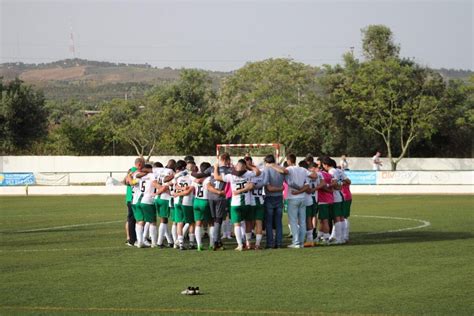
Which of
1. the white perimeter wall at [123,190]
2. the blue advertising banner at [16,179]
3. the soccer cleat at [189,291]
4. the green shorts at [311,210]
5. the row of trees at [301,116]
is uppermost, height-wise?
the row of trees at [301,116]

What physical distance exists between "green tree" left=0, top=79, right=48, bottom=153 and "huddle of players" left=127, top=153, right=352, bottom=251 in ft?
194

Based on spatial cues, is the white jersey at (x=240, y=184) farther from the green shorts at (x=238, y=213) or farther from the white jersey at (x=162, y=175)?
the white jersey at (x=162, y=175)

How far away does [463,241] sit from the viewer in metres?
21.7

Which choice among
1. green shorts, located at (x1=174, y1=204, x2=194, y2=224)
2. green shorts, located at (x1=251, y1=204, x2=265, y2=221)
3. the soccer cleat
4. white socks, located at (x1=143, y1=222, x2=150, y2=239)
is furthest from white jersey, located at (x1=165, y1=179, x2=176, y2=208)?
the soccer cleat

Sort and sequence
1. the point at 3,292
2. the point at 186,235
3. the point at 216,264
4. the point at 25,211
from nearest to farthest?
the point at 3,292 → the point at 216,264 → the point at 186,235 → the point at 25,211

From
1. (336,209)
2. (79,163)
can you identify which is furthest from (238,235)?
(79,163)

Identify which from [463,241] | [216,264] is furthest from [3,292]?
[463,241]

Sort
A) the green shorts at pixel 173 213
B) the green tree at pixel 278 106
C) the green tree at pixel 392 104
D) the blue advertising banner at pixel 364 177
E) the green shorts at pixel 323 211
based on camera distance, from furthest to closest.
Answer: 1. the green tree at pixel 278 106
2. the green tree at pixel 392 104
3. the blue advertising banner at pixel 364 177
4. the green shorts at pixel 323 211
5. the green shorts at pixel 173 213

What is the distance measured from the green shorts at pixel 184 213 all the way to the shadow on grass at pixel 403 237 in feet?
12.8

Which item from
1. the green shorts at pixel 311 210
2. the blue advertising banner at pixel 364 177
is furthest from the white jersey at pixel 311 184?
the blue advertising banner at pixel 364 177

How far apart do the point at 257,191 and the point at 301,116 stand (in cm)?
5440

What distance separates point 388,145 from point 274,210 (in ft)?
168

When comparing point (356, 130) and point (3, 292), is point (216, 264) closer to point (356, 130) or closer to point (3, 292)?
point (3, 292)

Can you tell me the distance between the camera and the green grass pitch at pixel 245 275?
12.9 metres
